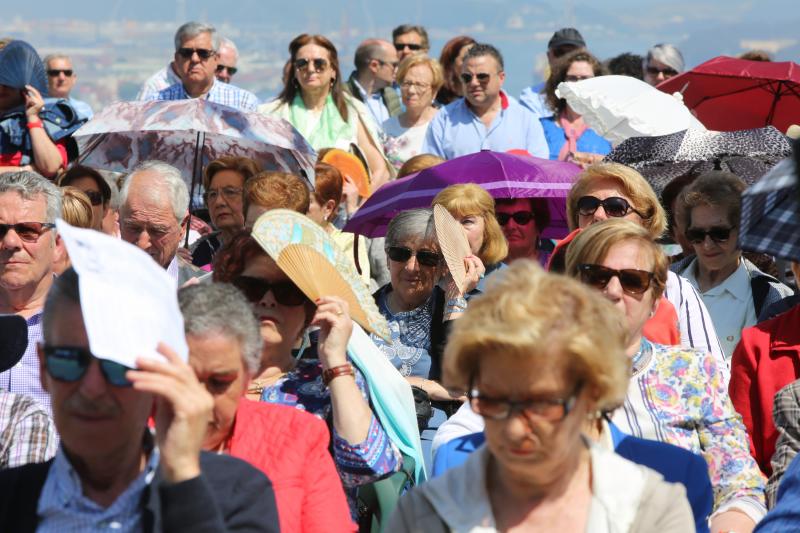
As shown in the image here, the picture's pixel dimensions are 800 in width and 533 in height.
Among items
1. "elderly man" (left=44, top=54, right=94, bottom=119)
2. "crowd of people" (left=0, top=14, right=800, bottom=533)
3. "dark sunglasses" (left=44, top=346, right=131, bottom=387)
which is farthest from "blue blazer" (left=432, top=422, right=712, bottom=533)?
"elderly man" (left=44, top=54, right=94, bottom=119)

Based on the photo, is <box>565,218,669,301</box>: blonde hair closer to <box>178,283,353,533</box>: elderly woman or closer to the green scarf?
<box>178,283,353,533</box>: elderly woman

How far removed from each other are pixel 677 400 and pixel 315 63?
640 cm

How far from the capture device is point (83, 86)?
22219 mm

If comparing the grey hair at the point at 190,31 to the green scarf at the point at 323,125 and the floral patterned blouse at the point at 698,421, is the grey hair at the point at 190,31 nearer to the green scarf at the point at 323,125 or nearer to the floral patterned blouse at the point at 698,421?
the green scarf at the point at 323,125

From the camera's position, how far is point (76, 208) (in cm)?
698

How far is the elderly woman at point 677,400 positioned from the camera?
4191 millimetres

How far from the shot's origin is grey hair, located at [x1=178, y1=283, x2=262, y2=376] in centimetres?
340

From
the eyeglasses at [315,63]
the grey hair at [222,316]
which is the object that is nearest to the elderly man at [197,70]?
the eyeglasses at [315,63]

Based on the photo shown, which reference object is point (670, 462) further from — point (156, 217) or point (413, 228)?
point (156, 217)

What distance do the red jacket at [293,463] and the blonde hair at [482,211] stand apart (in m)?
3.19

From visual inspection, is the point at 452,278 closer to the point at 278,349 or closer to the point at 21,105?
the point at 278,349

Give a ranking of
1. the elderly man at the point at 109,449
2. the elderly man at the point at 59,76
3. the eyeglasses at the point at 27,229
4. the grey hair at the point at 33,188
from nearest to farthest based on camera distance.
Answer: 1. the elderly man at the point at 109,449
2. the eyeglasses at the point at 27,229
3. the grey hair at the point at 33,188
4. the elderly man at the point at 59,76

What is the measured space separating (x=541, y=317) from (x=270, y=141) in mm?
5120

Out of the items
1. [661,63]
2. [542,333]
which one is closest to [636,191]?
[542,333]
